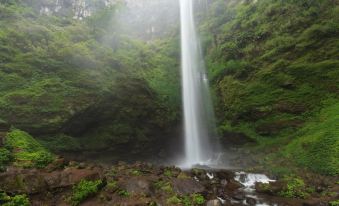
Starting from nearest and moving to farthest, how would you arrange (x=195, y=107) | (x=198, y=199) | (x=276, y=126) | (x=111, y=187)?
(x=111, y=187) → (x=198, y=199) → (x=276, y=126) → (x=195, y=107)

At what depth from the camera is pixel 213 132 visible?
2919 centimetres

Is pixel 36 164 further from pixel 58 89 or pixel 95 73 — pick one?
pixel 95 73

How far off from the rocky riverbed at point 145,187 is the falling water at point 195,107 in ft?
29.1

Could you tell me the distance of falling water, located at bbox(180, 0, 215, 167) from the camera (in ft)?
93.6

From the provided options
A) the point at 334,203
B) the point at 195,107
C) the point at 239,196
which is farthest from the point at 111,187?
the point at 195,107

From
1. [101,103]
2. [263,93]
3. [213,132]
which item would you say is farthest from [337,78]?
[101,103]

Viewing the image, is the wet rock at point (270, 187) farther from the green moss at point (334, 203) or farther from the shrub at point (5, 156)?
the shrub at point (5, 156)

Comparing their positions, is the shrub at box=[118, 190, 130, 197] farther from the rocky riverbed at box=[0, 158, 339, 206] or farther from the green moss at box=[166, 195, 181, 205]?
the green moss at box=[166, 195, 181, 205]

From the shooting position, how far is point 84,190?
12.5 metres

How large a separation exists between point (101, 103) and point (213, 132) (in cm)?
1198

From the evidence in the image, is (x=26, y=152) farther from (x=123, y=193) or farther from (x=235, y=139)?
(x=235, y=139)

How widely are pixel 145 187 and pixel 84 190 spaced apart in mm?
3090

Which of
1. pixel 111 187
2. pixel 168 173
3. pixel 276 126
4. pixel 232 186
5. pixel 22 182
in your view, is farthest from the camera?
pixel 276 126

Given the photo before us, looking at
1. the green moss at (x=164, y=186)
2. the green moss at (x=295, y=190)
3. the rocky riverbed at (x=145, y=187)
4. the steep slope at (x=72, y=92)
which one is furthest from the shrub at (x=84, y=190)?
the green moss at (x=295, y=190)
